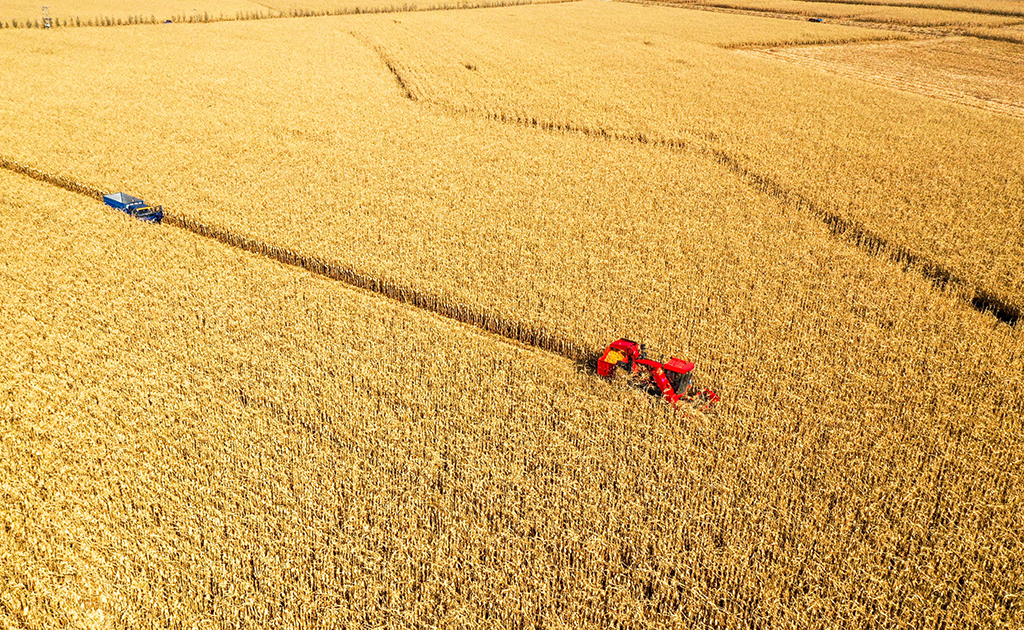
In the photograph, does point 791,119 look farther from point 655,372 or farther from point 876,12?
point 876,12

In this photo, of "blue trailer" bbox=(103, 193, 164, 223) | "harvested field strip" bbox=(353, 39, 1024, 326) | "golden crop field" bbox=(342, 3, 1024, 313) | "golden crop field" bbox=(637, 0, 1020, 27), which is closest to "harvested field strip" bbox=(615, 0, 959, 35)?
"golden crop field" bbox=(637, 0, 1020, 27)

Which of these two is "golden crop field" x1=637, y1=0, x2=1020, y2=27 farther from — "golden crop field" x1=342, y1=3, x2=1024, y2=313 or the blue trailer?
the blue trailer

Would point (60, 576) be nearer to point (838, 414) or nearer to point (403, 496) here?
point (403, 496)

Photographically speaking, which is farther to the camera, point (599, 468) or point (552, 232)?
point (552, 232)

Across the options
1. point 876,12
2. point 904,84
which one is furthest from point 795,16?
point 904,84

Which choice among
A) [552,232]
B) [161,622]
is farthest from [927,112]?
[161,622]

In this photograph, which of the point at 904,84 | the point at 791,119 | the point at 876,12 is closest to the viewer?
the point at 791,119
